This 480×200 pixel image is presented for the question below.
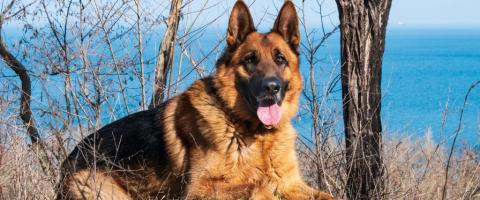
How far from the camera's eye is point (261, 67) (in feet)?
18.6

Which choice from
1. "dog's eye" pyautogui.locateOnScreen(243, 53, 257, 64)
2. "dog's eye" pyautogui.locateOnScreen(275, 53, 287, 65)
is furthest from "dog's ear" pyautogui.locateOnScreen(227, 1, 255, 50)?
"dog's eye" pyautogui.locateOnScreen(275, 53, 287, 65)

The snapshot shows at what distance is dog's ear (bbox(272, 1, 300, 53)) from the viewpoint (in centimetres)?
586

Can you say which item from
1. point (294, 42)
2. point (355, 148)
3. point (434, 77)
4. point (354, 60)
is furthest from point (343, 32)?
point (434, 77)

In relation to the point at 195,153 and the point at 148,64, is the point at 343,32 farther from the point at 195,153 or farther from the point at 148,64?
the point at 148,64

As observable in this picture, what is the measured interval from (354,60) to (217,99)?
4.85 ft

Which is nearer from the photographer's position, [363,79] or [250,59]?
[250,59]

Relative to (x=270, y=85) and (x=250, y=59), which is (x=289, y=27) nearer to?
(x=250, y=59)

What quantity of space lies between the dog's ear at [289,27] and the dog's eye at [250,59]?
1.30 ft

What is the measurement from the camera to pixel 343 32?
6438 millimetres

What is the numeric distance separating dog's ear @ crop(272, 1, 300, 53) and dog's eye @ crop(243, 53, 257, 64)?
40 cm

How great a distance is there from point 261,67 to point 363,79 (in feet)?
4.09

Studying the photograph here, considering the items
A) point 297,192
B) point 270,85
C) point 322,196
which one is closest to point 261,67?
point 270,85

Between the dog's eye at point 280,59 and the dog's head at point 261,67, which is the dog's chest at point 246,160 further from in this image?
the dog's eye at point 280,59

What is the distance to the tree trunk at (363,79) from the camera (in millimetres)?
6352
